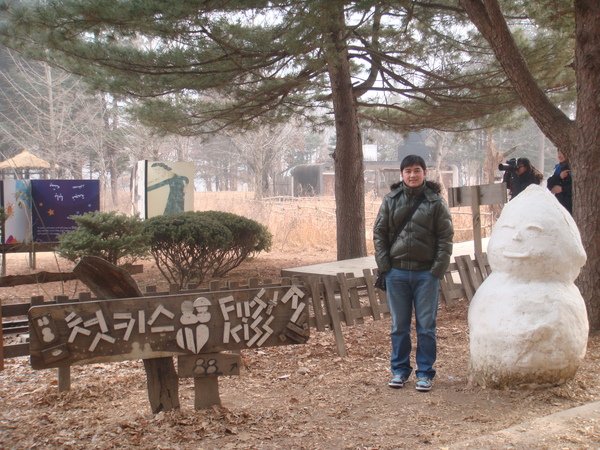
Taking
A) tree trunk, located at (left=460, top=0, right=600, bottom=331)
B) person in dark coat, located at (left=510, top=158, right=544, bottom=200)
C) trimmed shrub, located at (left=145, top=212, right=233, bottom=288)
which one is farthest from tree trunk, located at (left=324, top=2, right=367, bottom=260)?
tree trunk, located at (left=460, top=0, right=600, bottom=331)

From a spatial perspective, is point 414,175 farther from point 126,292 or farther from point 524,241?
point 126,292

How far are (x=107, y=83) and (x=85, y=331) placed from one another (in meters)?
5.87

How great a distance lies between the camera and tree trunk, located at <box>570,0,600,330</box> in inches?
202

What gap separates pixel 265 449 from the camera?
312 centimetres

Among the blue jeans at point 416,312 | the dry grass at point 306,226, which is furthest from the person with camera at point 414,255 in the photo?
the dry grass at point 306,226

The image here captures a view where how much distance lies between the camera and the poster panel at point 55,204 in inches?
398

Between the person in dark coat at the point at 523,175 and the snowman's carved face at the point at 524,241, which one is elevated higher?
the person in dark coat at the point at 523,175

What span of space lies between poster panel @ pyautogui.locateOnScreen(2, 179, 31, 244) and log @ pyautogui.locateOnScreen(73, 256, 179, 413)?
24.3 feet

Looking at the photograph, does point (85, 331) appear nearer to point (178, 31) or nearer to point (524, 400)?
point (524, 400)

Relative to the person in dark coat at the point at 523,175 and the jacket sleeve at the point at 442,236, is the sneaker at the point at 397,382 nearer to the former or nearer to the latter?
the jacket sleeve at the point at 442,236

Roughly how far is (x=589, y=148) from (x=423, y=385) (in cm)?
266

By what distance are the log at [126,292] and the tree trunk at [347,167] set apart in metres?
6.05

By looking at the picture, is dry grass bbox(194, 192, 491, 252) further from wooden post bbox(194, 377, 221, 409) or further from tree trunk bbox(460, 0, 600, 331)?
wooden post bbox(194, 377, 221, 409)

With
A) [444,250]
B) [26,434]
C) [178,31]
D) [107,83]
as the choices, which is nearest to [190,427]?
[26,434]
